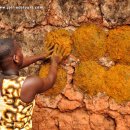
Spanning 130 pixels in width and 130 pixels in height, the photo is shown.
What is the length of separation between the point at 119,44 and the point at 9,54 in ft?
2.75

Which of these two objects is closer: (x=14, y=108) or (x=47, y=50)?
(x=14, y=108)

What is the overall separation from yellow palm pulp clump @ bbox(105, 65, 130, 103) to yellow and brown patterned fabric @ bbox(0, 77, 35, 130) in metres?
0.65

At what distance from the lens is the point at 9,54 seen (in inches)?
102

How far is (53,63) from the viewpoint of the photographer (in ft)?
9.88

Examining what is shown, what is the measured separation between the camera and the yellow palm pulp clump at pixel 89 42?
120 inches

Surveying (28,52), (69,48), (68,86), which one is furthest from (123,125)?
(28,52)

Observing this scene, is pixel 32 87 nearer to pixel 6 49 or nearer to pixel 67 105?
pixel 6 49

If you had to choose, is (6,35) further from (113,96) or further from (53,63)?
(113,96)

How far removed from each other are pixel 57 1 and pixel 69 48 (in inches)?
13.8

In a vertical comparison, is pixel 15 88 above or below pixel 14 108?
above

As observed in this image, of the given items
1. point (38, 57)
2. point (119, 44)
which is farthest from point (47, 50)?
point (119, 44)

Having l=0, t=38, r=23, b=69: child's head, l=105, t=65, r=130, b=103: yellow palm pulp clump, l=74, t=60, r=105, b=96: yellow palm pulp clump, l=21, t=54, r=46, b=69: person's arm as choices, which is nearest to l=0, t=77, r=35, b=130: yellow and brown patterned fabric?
l=0, t=38, r=23, b=69: child's head

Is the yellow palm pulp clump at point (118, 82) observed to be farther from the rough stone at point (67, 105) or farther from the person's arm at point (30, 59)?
the person's arm at point (30, 59)

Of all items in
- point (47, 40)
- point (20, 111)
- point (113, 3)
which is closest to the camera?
point (20, 111)
